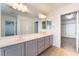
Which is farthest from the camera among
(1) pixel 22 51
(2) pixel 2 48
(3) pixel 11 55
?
(1) pixel 22 51

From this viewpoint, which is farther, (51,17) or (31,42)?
(51,17)

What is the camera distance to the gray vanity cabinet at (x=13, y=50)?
66.3 inches

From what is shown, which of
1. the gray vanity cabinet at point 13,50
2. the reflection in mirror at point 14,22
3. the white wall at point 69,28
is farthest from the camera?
the white wall at point 69,28

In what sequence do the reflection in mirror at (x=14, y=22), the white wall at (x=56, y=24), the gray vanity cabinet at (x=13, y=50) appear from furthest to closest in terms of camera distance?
the white wall at (x=56, y=24) → the reflection in mirror at (x=14, y=22) → the gray vanity cabinet at (x=13, y=50)

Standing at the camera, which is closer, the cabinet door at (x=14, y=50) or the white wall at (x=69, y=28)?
the cabinet door at (x=14, y=50)

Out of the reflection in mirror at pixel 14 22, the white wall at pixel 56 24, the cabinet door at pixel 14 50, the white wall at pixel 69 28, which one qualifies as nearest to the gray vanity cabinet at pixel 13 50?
the cabinet door at pixel 14 50

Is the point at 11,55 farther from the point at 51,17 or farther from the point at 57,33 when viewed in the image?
the point at 51,17

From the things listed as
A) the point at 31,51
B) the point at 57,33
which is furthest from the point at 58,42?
the point at 31,51

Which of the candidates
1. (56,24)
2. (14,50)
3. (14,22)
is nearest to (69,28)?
(56,24)

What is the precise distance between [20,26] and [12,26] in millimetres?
285

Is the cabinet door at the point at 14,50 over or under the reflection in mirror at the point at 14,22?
under

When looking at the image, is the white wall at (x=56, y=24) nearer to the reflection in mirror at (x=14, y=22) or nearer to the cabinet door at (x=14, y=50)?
the reflection in mirror at (x=14, y=22)

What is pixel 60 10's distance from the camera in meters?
4.31

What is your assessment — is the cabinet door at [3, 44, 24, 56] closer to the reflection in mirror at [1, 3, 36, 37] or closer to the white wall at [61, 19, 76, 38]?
the reflection in mirror at [1, 3, 36, 37]
